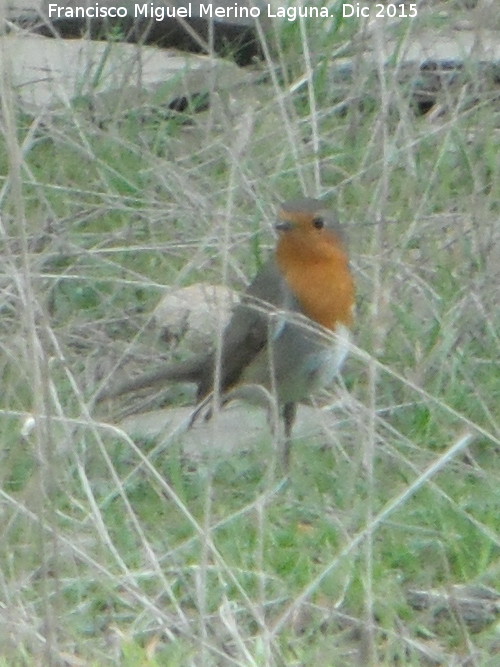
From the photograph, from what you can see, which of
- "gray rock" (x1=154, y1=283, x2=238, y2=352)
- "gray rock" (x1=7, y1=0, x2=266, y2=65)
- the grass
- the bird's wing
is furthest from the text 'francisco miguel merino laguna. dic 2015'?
the bird's wing

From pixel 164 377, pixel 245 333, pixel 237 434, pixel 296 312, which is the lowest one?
pixel 237 434

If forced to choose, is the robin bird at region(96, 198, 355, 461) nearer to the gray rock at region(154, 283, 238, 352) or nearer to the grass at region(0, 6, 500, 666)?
the grass at region(0, 6, 500, 666)

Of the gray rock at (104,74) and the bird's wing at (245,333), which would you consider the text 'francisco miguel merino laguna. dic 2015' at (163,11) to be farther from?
the bird's wing at (245,333)

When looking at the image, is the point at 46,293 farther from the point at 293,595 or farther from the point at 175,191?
the point at 293,595

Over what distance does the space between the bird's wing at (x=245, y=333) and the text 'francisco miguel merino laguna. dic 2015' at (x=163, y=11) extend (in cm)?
208

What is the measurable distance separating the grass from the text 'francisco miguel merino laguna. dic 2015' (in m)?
0.11

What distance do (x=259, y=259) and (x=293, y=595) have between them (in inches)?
64.4

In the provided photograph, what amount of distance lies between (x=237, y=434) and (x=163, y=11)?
248 centimetres

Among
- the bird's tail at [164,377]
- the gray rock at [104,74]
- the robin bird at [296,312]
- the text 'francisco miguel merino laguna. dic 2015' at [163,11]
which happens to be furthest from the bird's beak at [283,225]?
the text 'francisco miguel merino laguna. dic 2015' at [163,11]

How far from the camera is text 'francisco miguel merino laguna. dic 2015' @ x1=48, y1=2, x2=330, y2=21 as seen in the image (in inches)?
248

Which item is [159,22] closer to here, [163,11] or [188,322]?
[163,11]

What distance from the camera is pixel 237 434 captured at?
450 cm

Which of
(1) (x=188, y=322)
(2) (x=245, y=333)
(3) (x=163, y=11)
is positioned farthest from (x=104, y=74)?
(2) (x=245, y=333)

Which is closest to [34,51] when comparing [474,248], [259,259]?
[259,259]
